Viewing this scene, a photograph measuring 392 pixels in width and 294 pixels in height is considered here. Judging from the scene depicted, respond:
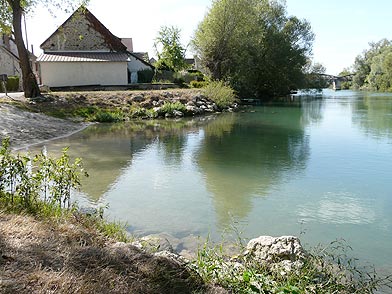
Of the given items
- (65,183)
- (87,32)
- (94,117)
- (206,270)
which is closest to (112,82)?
(87,32)

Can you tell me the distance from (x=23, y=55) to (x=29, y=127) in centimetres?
911

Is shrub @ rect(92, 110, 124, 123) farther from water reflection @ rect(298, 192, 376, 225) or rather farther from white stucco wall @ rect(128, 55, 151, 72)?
water reflection @ rect(298, 192, 376, 225)

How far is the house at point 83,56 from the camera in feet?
124

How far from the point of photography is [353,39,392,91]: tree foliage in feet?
264

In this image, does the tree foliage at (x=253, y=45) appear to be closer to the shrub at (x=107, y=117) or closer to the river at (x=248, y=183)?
the shrub at (x=107, y=117)

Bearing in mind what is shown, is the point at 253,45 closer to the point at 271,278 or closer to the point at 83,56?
the point at 83,56

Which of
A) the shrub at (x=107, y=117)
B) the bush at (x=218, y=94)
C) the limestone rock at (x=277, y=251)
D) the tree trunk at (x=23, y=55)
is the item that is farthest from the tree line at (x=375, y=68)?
the limestone rock at (x=277, y=251)

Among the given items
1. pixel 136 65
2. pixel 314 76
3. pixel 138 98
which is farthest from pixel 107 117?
pixel 314 76

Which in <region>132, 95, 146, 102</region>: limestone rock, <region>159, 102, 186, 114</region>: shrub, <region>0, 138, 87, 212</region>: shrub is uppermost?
<region>132, 95, 146, 102</region>: limestone rock

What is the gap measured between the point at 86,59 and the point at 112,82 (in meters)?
3.33

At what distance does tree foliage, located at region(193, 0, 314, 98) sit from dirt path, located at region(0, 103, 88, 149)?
26234 mm

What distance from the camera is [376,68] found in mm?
87812

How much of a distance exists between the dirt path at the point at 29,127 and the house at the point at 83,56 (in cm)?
1526

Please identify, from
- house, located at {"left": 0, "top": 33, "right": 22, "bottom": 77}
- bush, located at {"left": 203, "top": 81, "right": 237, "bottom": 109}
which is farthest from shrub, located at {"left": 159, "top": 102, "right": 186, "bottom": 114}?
house, located at {"left": 0, "top": 33, "right": 22, "bottom": 77}
